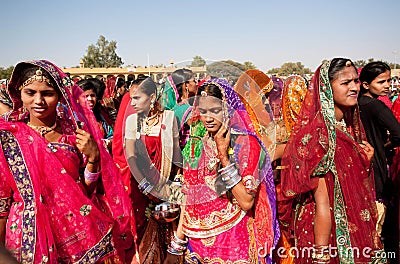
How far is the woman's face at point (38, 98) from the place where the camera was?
7.82 ft

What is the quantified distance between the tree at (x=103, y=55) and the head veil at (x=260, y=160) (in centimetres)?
5540

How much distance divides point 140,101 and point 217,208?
1781mm

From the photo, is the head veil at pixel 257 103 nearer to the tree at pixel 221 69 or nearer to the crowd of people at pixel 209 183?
the crowd of people at pixel 209 183

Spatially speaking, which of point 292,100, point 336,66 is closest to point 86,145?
point 336,66

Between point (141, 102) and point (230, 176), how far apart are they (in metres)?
1.88

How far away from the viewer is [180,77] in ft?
13.1

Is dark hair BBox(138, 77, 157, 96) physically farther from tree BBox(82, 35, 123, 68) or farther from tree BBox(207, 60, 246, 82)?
tree BBox(82, 35, 123, 68)

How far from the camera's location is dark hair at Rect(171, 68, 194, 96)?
11.7 ft

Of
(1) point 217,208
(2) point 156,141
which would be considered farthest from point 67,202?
(2) point 156,141

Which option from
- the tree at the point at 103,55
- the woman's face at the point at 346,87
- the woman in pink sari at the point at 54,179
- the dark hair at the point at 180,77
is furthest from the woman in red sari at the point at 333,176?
the tree at the point at 103,55

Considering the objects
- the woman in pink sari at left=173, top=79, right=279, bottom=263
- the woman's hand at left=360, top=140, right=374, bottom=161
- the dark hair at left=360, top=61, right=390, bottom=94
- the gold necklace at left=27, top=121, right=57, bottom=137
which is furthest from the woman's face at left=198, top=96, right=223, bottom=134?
the dark hair at left=360, top=61, right=390, bottom=94

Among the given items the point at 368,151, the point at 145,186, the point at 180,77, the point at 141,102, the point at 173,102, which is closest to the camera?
the point at 368,151

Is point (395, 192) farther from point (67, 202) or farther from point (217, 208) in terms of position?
point (67, 202)

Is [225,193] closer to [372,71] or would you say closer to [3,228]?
[3,228]
